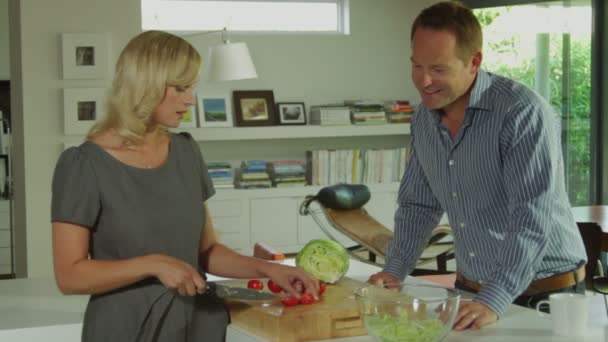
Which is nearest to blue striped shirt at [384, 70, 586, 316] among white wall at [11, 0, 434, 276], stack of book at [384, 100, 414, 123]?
white wall at [11, 0, 434, 276]

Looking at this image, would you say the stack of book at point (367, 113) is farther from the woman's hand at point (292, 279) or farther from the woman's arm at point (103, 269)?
the woman's arm at point (103, 269)

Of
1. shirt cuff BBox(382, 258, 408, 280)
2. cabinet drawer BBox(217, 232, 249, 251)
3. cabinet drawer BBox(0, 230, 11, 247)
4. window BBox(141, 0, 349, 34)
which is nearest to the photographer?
shirt cuff BBox(382, 258, 408, 280)

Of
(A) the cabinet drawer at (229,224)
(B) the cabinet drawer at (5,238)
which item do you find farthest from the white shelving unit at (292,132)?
(B) the cabinet drawer at (5,238)

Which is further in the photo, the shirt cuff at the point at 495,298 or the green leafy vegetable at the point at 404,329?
the shirt cuff at the point at 495,298

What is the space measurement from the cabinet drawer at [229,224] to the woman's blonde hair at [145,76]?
18.5 feet

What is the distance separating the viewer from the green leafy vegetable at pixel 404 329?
75.9 inches

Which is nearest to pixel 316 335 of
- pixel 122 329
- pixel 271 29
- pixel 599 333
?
pixel 122 329

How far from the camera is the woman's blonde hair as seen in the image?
210cm

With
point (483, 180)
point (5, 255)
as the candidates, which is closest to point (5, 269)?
point (5, 255)

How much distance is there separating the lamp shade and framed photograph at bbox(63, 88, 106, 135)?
856 millimetres

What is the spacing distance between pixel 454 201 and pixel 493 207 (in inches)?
4.8

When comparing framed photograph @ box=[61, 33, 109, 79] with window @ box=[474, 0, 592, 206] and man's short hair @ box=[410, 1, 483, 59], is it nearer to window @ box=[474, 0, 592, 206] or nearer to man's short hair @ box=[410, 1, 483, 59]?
window @ box=[474, 0, 592, 206]

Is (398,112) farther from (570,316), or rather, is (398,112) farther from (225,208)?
(570,316)

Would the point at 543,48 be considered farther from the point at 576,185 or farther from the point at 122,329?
the point at 122,329
